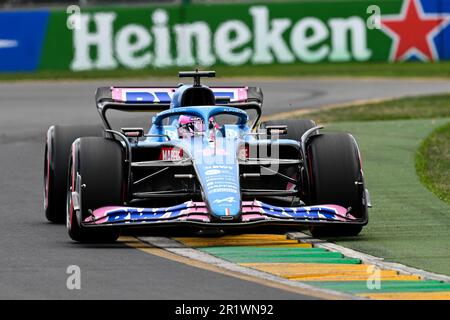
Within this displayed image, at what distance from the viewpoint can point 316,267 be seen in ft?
34.6

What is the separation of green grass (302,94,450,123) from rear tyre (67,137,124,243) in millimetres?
12151

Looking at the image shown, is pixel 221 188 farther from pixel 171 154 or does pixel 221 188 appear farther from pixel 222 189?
pixel 171 154

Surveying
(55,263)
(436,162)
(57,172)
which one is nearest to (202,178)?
(55,263)

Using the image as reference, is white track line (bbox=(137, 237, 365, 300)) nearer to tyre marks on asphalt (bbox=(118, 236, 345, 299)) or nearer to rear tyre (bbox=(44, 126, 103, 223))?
tyre marks on asphalt (bbox=(118, 236, 345, 299))

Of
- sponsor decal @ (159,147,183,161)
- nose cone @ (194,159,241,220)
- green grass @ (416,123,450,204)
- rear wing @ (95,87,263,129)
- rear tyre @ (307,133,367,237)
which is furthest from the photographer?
green grass @ (416,123,450,204)

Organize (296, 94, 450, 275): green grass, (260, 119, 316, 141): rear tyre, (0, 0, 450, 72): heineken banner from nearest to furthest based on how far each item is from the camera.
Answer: (296, 94, 450, 275): green grass, (260, 119, 316, 141): rear tyre, (0, 0, 450, 72): heineken banner

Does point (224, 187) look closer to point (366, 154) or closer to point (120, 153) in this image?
point (120, 153)

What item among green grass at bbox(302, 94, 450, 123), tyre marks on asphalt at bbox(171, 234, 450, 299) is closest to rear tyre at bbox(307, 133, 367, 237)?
tyre marks on asphalt at bbox(171, 234, 450, 299)

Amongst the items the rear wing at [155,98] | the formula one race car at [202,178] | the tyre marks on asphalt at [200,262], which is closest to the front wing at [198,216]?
the formula one race car at [202,178]

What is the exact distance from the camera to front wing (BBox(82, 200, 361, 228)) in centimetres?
1141

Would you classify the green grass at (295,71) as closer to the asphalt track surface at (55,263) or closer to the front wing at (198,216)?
the asphalt track surface at (55,263)

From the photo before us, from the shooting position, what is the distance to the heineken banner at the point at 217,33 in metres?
35.9

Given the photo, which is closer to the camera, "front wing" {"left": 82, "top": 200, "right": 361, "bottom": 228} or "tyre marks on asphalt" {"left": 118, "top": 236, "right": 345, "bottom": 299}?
"tyre marks on asphalt" {"left": 118, "top": 236, "right": 345, "bottom": 299}

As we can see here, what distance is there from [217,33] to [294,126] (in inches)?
868
